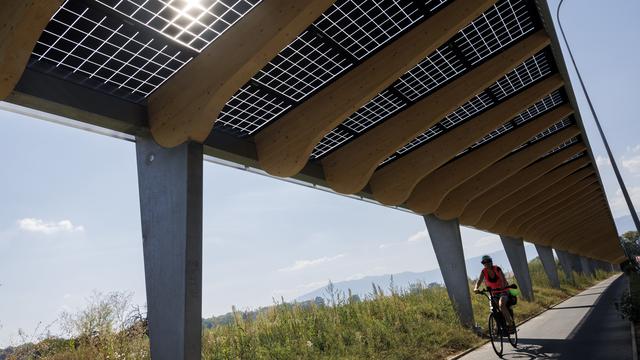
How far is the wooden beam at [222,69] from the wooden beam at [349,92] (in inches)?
98.9

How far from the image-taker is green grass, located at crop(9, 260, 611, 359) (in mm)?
9234

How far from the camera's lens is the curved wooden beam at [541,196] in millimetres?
27641

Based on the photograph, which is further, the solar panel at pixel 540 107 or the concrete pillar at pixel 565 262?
the concrete pillar at pixel 565 262

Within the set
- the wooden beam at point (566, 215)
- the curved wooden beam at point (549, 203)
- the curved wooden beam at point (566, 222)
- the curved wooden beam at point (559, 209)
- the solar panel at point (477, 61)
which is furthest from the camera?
the curved wooden beam at point (566, 222)

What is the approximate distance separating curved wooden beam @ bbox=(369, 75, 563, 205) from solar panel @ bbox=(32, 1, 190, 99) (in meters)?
8.75

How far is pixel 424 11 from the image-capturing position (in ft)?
29.2

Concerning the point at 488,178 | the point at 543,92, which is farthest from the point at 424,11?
the point at 488,178

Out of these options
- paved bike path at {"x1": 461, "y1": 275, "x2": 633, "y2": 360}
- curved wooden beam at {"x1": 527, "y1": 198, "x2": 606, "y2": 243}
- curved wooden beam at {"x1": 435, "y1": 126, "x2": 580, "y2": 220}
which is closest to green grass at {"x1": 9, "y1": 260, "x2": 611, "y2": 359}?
paved bike path at {"x1": 461, "y1": 275, "x2": 633, "y2": 360}

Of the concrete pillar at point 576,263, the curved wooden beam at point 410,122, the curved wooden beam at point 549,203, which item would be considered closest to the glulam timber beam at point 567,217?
the curved wooden beam at point 549,203

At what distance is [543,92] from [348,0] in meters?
7.76

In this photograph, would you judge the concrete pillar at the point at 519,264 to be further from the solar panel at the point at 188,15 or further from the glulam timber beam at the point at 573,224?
the solar panel at the point at 188,15

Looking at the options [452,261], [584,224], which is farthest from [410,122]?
[584,224]

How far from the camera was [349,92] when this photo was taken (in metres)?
9.49

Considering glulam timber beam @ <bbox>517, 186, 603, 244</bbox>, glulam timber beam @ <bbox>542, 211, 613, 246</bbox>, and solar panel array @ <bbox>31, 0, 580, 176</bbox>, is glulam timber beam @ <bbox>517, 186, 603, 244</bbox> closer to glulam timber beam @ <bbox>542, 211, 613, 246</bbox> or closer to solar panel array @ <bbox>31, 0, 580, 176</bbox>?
glulam timber beam @ <bbox>542, 211, 613, 246</bbox>
